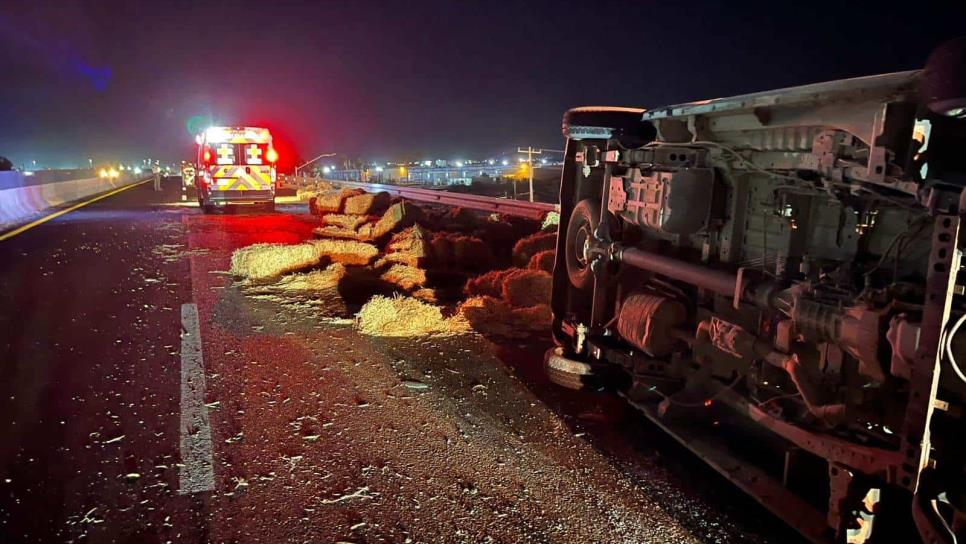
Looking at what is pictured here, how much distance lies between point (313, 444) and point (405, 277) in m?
4.72

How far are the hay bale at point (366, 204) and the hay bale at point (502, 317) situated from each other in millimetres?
8402

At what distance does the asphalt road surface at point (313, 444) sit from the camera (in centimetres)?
296

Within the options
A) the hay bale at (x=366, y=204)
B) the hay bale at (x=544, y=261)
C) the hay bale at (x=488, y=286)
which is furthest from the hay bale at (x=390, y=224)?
the hay bale at (x=544, y=261)

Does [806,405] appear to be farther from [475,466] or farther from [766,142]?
[475,466]

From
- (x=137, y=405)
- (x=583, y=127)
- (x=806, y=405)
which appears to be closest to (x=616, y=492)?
(x=806, y=405)

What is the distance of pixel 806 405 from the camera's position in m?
2.81

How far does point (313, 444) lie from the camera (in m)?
3.70

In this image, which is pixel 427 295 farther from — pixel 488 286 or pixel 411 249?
pixel 411 249

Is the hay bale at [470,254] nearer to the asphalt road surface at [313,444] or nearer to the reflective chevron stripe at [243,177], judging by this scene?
the asphalt road surface at [313,444]

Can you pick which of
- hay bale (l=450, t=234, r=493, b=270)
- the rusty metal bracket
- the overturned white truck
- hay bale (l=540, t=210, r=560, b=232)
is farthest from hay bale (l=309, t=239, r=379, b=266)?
the rusty metal bracket

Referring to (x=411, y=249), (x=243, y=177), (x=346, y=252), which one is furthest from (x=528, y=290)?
(x=243, y=177)

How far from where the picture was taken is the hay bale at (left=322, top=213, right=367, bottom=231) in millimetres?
13505

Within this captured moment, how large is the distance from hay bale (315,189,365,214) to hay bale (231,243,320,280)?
22.9 ft

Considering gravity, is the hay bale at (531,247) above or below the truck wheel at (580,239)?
below
